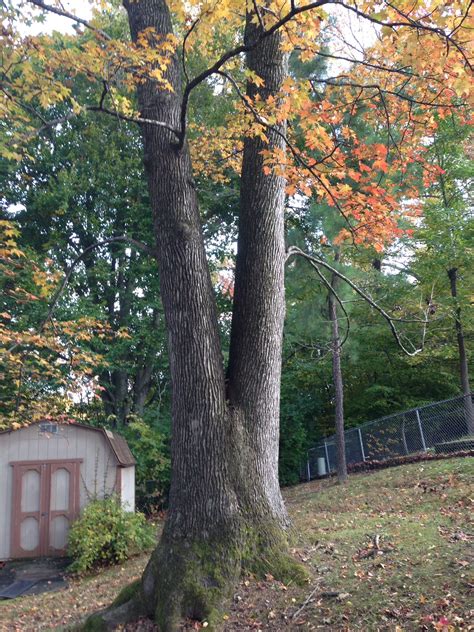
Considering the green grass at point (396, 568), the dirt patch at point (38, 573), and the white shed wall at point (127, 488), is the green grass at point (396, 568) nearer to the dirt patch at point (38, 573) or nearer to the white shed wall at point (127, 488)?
the dirt patch at point (38, 573)

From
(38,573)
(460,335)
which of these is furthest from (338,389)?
(38,573)

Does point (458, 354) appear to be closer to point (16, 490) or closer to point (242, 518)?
point (16, 490)

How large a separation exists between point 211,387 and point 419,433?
10.6 m

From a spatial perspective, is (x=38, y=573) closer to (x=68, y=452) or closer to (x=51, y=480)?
(x=51, y=480)

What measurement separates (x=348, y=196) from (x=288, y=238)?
680 cm

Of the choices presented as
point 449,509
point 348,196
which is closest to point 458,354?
point 449,509

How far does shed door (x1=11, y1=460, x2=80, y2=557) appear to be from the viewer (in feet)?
36.8

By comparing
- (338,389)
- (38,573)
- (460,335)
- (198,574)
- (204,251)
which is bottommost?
(38,573)

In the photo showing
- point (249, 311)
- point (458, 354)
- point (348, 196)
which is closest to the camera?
point (249, 311)

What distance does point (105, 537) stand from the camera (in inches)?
392

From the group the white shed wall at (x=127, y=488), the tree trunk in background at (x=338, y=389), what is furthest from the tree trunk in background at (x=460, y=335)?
the white shed wall at (x=127, y=488)

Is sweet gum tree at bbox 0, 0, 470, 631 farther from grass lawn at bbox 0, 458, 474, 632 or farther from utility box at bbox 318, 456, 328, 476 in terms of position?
utility box at bbox 318, 456, 328, 476

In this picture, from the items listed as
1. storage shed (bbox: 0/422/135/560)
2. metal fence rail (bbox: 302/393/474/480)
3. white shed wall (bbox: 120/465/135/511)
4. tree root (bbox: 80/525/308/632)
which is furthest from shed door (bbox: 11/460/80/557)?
metal fence rail (bbox: 302/393/474/480)

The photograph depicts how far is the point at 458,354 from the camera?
17016 millimetres
